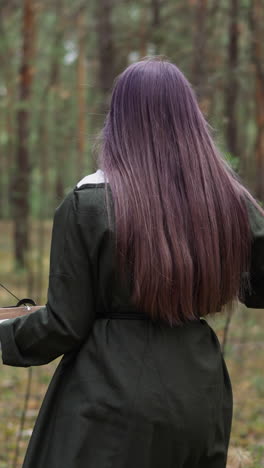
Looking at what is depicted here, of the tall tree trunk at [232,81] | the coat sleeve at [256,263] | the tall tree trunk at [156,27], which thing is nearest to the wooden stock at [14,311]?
the coat sleeve at [256,263]

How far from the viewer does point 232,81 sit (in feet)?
35.1

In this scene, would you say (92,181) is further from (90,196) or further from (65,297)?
(65,297)

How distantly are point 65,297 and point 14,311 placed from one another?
0.78 feet

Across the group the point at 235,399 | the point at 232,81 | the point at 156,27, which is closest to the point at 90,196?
the point at 235,399

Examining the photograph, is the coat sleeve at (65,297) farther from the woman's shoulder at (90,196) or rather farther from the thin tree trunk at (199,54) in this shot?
the thin tree trunk at (199,54)

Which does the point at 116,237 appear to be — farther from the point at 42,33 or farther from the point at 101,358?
the point at 42,33

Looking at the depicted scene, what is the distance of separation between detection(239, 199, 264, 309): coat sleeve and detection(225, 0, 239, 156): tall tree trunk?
729 cm

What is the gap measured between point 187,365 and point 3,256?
2198cm

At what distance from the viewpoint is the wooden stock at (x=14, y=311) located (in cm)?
240

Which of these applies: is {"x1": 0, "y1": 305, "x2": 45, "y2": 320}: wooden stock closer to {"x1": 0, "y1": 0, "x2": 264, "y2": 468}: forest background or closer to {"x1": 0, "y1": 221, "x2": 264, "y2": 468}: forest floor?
{"x1": 0, "y1": 0, "x2": 264, "y2": 468}: forest background

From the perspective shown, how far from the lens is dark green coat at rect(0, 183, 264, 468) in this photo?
2268 millimetres

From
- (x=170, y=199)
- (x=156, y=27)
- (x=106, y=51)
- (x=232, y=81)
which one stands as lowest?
(x=170, y=199)

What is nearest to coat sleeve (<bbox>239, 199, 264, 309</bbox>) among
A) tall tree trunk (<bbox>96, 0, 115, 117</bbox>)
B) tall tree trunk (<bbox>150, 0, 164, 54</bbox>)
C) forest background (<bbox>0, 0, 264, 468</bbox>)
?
forest background (<bbox>0, 0, 264, 468</bbox>)

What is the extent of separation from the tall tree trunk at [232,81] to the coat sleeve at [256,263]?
7289 millimetres
